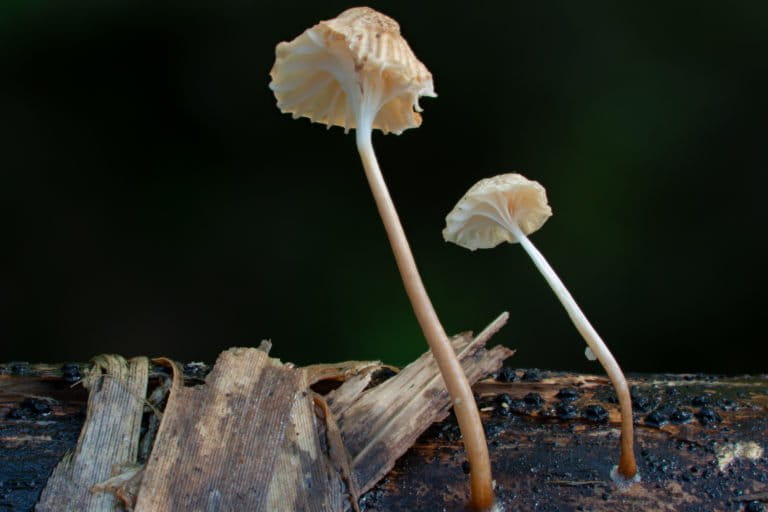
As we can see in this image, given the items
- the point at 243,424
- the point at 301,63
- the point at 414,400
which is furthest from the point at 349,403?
the point at 301,63

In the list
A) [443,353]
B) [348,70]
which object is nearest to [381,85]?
[348,70]

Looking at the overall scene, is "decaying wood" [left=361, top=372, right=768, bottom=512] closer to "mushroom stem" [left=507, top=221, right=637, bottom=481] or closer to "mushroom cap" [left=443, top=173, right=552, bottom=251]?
"mushroom stem" [left=507, top=221, right=637, bottom=481]

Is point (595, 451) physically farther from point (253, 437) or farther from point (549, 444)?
point (253, 437)

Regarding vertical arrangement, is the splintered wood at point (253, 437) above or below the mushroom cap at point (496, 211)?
below

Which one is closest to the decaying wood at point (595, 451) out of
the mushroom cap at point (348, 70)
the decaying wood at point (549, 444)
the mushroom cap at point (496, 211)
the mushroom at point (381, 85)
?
the decaying wood at point (549, 444)

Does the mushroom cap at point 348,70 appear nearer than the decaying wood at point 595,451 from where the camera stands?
Yes

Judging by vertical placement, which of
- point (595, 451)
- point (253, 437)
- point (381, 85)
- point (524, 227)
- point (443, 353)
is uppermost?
point (381, 85)

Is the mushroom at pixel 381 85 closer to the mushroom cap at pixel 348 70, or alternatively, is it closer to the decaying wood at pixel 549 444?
the mushroom cap at pixel 348 70
